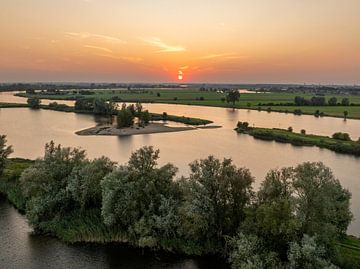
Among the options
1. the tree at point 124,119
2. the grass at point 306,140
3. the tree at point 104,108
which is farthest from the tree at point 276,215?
the tree at point 104,108

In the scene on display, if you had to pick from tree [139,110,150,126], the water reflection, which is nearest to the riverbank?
the water reflection

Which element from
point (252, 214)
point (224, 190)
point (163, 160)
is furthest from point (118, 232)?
point (163, 160)

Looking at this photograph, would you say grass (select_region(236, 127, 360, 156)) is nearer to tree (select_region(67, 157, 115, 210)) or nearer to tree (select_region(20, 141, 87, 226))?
tree (select_region(67, 157, 115, 210))

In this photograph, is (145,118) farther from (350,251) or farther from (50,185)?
(350,251)

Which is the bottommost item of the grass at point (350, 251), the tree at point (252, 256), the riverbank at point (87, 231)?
the riverbank at point (87, 231)

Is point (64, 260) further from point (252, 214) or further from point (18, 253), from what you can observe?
point (252, 214)

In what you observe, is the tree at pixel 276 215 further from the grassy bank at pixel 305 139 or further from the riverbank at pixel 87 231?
the grassy bank at pixel 305 139

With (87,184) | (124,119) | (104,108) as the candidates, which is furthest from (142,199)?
(104,108)
